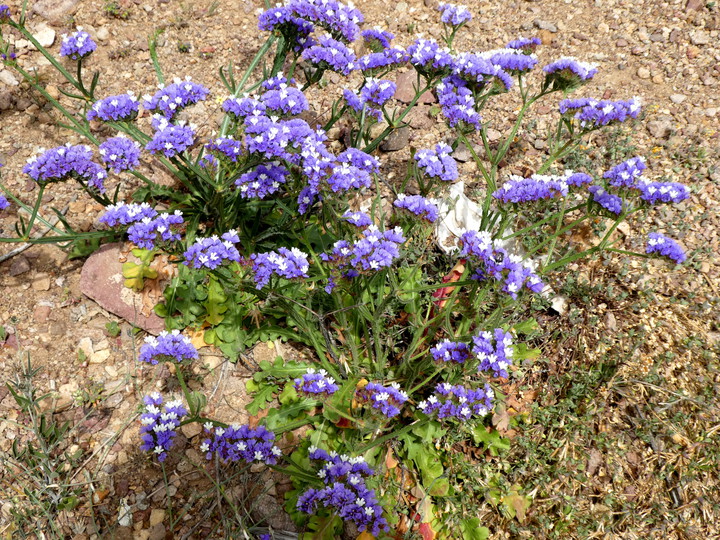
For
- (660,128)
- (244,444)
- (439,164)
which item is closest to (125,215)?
(244,444)

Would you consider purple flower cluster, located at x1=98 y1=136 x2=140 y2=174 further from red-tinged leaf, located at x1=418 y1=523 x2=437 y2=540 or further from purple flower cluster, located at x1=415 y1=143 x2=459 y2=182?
red-tinged leaf, located at x1=418 y1=523 x2=437 y2=540

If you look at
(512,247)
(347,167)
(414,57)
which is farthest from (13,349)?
(512,247)

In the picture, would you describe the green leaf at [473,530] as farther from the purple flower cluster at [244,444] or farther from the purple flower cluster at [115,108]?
the purple flower cluster at [115,108]

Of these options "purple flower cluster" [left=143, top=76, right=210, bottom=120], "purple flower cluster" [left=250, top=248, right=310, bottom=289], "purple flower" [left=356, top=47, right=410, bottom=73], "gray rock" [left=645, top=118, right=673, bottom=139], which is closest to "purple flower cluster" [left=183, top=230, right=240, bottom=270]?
"purple flower cluster" [left=250, top=248, right=310, bottom=289]

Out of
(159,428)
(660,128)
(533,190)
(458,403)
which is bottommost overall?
(458,403)

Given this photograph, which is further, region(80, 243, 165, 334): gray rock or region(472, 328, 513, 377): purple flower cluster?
region(80, 243, 165, 334): gray rock

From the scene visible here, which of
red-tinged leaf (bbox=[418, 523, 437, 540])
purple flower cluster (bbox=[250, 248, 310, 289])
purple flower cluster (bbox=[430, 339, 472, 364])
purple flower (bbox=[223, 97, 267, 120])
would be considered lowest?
red-tinged leaf (bbox=[418, 523, 437, 540])

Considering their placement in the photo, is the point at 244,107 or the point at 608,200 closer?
the point at 608,200

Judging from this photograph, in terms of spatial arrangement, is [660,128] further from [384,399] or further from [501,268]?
[384,399]
